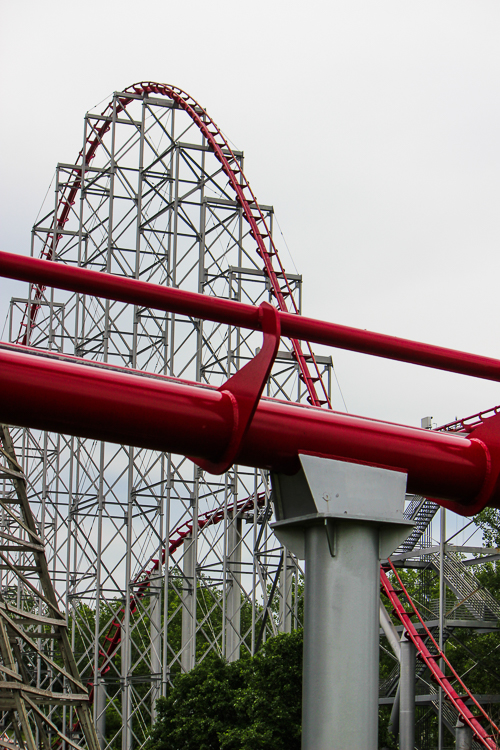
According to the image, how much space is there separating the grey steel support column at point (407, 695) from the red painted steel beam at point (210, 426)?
1467 centimetres

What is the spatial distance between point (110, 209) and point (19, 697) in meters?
12.8

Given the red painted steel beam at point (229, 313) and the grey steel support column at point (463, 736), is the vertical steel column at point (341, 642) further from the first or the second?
the grey steel support column at point (463, 736)

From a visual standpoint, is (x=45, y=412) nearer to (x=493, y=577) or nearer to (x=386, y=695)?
(x=386, y=695)

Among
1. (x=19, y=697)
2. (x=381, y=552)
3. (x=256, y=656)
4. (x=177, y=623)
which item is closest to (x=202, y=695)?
(x=256, y=656)

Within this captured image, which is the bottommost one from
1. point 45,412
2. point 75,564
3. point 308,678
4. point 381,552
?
point 308,678

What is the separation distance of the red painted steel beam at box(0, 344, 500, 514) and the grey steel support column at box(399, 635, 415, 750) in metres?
14.7

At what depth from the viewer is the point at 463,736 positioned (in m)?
17.4

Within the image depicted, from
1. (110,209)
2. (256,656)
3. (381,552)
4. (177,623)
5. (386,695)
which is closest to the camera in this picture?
(381,552)

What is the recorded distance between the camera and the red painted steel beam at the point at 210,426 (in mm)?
3721

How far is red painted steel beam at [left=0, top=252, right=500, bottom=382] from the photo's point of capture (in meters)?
3.74

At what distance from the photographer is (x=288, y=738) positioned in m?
14.7

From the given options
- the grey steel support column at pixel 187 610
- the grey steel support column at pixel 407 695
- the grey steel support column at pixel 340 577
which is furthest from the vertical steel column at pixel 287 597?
the grey steel support column at pixel 340 577

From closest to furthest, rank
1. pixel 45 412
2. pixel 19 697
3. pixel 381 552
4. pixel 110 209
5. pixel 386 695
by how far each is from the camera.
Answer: pixel 45 412, pixel 381 552, pixel 19 697, pixel 110 209, pixel 386 695

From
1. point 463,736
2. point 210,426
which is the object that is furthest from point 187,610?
point 210,426
